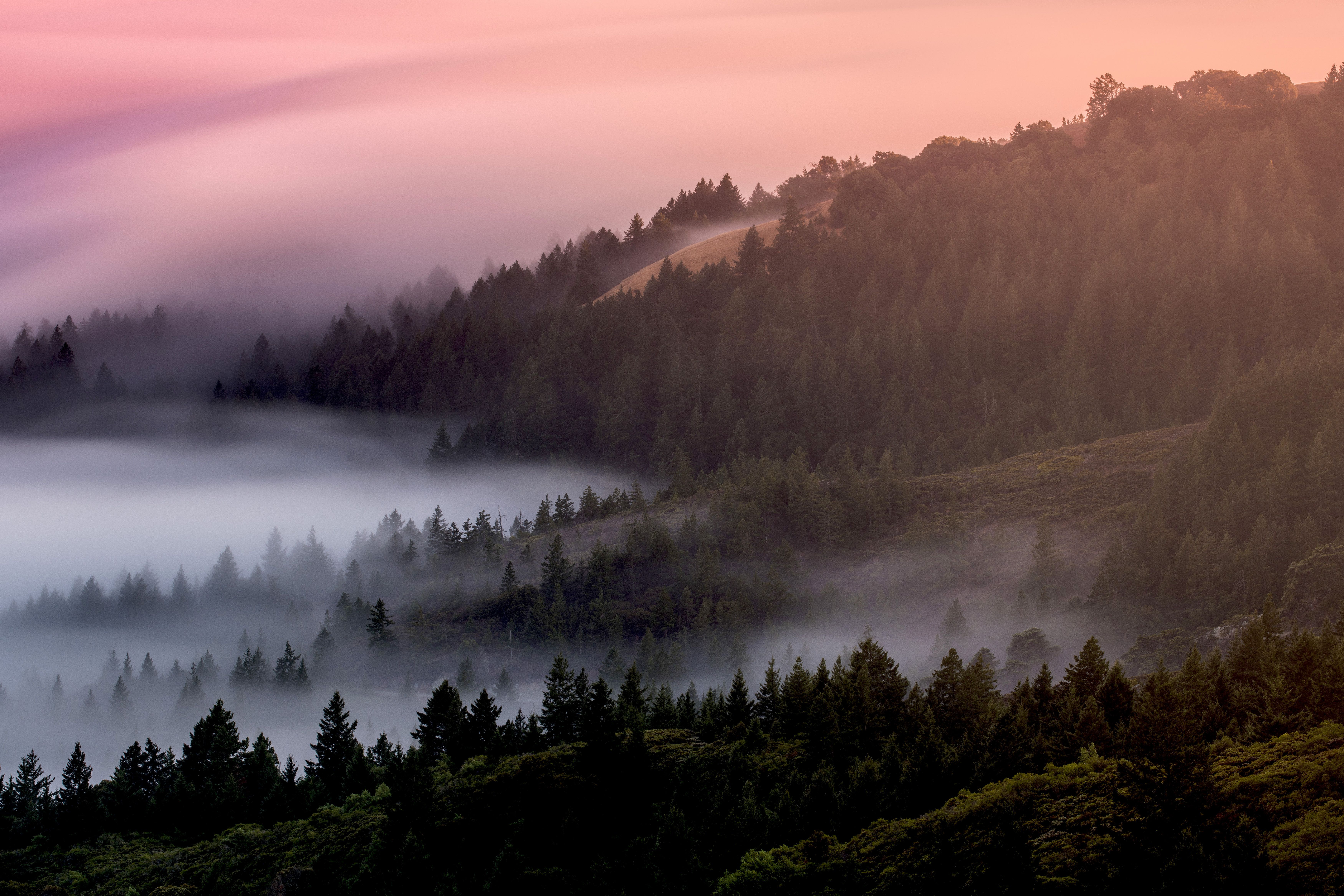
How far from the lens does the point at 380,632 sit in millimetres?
158875

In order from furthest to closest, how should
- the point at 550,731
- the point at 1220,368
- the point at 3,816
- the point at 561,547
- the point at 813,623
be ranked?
the point at 1220,368 < the point at 561,547 < the point at 813,623 < the point at 3,816 < the point at 550,731

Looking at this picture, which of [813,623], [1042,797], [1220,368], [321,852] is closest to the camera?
[1042,797]

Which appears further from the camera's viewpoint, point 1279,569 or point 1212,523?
point 1212,523

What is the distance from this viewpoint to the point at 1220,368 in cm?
17288

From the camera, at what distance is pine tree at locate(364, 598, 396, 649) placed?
519 feet

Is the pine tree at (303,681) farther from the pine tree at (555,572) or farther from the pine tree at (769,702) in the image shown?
the pine tree at (769,702)

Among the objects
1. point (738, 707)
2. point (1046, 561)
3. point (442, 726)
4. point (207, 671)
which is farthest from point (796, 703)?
point (207, 671)

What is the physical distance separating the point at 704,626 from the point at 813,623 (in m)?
11.9

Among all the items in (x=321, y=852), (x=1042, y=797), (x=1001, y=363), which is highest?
(x=1001, y=363)

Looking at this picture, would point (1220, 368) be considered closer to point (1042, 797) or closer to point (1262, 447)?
point (1262, 447)

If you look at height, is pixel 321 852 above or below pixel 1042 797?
below

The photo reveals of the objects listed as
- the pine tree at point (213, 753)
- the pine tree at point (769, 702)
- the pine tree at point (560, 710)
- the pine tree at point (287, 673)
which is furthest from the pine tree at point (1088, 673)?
the pine tree at point (287, 673)

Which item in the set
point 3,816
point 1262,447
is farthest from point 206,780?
point 1262,447

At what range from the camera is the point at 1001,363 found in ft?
646
